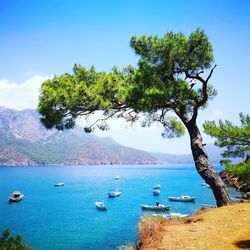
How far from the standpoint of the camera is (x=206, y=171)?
12.8 metres

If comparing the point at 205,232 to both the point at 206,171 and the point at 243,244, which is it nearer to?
the point at 243,244

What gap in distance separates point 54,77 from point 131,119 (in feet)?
14.0

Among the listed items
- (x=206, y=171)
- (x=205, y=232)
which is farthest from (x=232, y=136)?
(x=205, y=232)

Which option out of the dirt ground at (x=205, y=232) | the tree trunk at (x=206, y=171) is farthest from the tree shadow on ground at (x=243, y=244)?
the tree trunk at (x=206, y=171)

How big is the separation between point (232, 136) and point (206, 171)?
2213 millimetres

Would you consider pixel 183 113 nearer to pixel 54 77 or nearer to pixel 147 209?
pixel 54 77

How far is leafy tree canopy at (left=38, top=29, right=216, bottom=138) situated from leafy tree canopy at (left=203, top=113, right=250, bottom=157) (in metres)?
1.28

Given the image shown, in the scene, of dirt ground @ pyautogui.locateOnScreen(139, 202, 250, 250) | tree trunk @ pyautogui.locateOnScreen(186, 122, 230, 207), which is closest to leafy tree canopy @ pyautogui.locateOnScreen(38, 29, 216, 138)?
tree trunk @ pyautogui.locateOnScreen(186, 122, 230, 207)

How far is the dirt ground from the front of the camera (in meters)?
8.24

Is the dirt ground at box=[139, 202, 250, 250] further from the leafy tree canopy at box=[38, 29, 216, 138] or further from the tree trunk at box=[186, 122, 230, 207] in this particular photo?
the leafy tree canopy at box=[38, 29, 216, 138]

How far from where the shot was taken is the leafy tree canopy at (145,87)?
12664mm

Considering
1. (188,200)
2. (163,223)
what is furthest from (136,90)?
(188,200)

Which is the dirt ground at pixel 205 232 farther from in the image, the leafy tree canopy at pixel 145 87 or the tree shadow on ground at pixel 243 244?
the leafy tree canopy at pixel 145 87

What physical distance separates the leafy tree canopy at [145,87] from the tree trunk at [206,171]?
40.2 inches
